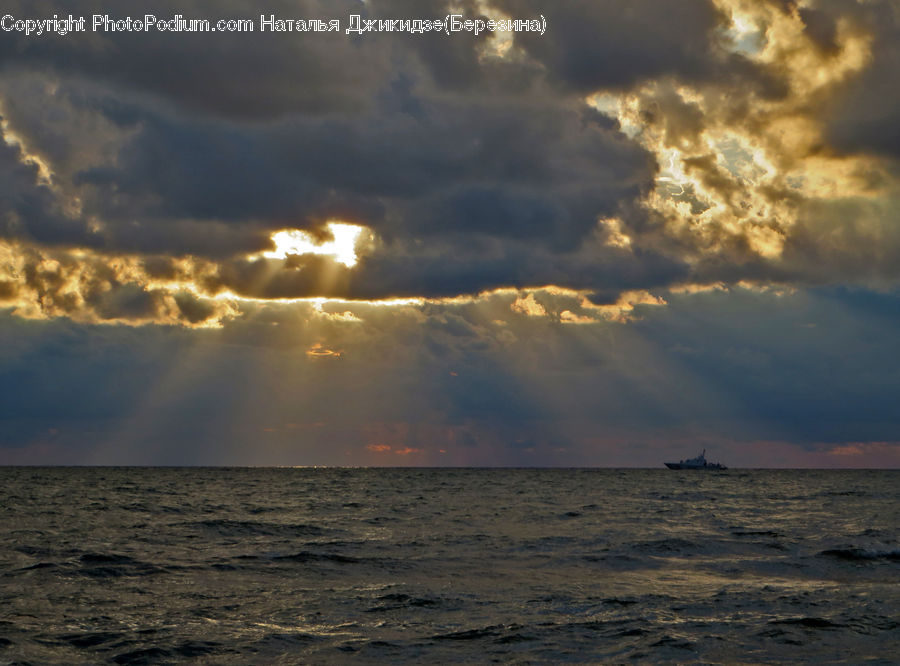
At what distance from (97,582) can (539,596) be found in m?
15.9

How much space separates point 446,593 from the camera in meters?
27.4

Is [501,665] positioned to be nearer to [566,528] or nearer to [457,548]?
[457,548]

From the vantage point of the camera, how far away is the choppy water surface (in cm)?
1994

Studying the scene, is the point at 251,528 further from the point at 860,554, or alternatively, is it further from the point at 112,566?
the point at 860,554

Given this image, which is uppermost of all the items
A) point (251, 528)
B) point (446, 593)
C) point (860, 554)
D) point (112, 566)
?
point (112, 566)

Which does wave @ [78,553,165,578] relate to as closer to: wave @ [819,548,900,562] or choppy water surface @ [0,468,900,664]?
choppy water surface @ [0,468,900,664]

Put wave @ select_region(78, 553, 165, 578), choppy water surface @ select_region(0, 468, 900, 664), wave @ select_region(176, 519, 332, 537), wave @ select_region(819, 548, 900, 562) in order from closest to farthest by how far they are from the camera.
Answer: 1. choppy water surface @ select_region(0, 468, 900, 664)
2. wave @ select_region(78, 553, 165, 578)
3. wave @ select_region(819, 548, 900, 562)
4. wave @ select_region(176, 519, 332, 537)

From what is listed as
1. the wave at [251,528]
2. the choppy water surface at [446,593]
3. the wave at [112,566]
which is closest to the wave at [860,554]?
the choppy water surface at [446,593]

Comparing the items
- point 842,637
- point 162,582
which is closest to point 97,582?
point 162,582

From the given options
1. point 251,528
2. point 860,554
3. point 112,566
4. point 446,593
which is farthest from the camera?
point 251,528

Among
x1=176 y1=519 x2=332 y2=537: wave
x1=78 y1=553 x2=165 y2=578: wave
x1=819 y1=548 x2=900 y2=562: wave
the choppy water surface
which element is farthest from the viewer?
x1=176 y1=519 x2=332 y2=537: wave

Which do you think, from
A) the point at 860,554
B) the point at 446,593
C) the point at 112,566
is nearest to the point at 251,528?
the point at 112,566

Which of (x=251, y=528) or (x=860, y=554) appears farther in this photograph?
(x=251, y=528)

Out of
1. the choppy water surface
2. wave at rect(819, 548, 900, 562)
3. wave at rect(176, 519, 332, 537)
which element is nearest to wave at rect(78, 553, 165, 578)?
the choppy water surface
